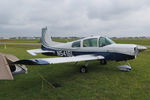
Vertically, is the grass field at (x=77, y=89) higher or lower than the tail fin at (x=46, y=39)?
lower

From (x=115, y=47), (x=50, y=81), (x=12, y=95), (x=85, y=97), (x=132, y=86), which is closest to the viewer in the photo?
(x=85, y=97)

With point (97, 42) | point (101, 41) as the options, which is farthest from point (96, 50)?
point (101, 41)

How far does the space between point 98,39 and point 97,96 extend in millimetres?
4456

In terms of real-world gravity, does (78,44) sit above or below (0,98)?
above

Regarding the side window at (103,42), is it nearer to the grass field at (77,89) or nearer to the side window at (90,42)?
the side window at (90,42)

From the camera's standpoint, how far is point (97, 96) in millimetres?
4590

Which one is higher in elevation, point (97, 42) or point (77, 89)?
point (97, 42)

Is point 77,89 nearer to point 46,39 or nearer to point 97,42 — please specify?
point 97,42

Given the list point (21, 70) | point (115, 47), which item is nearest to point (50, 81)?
point (21, 70)

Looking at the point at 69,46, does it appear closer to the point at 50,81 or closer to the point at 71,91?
the point at 50,81

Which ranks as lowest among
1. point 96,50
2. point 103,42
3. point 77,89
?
point 77,89

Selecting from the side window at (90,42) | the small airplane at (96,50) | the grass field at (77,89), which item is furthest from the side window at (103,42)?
the grass field at (77,89)

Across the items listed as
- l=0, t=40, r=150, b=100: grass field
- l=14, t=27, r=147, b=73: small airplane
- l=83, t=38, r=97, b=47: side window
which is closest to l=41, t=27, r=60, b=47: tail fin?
l=14, t=27, r=147, b=73: small airplane

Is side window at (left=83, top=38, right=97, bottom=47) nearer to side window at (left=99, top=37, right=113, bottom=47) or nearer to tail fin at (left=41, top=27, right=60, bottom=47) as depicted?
side window at (left=99, top=37, right=113, bottom=47)
